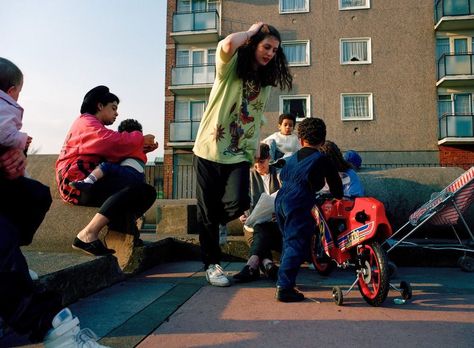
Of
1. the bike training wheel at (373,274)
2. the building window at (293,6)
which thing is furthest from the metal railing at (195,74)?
the bike training wheel at (373,274)

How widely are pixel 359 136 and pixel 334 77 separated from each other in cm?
319

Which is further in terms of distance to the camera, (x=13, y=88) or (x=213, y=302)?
(x=213, y=302)

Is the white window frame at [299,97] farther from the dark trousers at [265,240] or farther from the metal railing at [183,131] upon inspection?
the dark trousers at [265,240]

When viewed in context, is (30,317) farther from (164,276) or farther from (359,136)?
(359,136)

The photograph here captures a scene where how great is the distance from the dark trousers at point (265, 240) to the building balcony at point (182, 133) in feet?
56.6

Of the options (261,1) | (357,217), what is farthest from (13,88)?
(261,1)

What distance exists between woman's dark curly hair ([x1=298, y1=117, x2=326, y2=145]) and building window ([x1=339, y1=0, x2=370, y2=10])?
751 inches

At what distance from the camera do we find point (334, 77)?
1964 cm

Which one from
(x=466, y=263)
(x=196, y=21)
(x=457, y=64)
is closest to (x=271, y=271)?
(x=466, y=263)

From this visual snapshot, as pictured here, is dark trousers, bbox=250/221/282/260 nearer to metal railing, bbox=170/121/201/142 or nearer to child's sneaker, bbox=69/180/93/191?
child's sneaker, bbox=69/180/93/191

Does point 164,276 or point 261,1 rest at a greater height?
point 261,1

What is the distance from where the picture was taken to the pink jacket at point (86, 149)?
10.5 feet

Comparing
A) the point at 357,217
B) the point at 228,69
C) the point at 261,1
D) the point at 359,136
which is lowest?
the point at 357,217

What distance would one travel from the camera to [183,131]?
68.4ft
